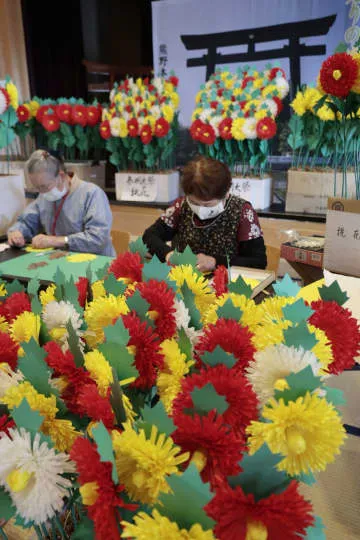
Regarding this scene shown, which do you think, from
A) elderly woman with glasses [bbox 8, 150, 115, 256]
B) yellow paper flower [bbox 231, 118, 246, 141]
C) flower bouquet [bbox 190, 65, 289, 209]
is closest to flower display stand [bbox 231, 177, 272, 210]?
flower bouquet [bbox 190, 65, 289, 209]

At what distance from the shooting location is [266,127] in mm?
2297

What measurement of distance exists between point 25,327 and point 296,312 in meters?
0.34

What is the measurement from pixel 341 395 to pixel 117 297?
31cm

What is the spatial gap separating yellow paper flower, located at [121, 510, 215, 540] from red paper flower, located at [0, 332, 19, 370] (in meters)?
0.29

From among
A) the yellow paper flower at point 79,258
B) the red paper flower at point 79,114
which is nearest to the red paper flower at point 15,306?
the yellow paper flower at point 79,258

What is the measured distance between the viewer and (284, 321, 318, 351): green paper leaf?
17.6 inches

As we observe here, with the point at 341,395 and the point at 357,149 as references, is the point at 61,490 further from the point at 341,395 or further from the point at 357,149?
the point at 357,149

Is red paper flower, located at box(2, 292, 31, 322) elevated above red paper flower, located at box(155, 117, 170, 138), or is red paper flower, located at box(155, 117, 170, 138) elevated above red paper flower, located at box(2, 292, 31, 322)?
red paper flower, located at box(155, 117, 170, 138)

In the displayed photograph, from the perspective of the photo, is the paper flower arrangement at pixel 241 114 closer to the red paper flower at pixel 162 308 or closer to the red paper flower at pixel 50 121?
the red paper flower at pixel 50 121

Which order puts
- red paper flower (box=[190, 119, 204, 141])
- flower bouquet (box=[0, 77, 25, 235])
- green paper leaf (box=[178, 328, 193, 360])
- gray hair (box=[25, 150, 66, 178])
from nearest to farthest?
green paper leaf (box=[178, 328, 193, 360]) < gray hair (box=[25, 150, 66, 178]) < flower bouquet (box=[0, 77, 25, 235]) < red paper flower (box=[190, 119, 204, 141])

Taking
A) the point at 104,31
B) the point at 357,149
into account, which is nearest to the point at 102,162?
the point at 104,31

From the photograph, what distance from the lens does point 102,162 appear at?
10.8 ft

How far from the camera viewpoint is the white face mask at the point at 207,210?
1.72m

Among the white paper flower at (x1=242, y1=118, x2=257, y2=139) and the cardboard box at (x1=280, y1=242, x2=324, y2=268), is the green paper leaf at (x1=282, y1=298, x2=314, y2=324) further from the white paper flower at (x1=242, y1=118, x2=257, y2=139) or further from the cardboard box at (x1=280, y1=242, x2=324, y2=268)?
the white paper flower at (x1=242, y1=118, x2=257, y2=139)
